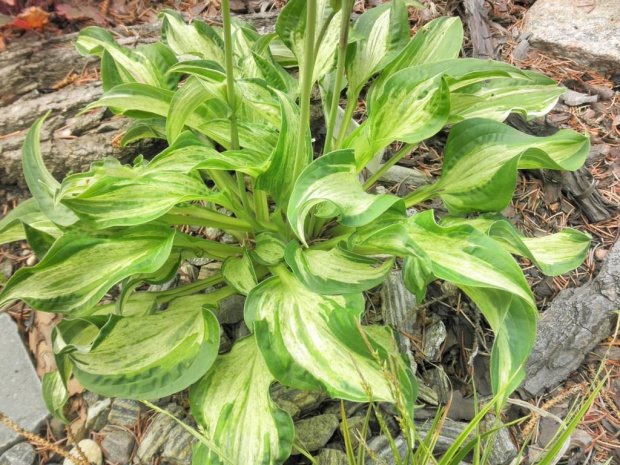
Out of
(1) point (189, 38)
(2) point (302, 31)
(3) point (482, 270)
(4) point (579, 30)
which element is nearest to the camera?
(3) point (482, 270)

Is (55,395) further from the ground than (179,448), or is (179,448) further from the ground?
(55,395)

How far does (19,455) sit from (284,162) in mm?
1180

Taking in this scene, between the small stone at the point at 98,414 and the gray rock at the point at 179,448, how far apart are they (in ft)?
0.86

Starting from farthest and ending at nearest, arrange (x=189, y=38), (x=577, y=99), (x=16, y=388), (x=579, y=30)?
(x=579, y=30) → (x=577, y=99) → (x=189, y=38) → (x=16, y=388)

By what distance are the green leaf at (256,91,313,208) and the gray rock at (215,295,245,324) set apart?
462mm

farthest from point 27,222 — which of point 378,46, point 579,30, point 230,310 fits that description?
point 579,30

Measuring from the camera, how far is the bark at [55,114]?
1.99m

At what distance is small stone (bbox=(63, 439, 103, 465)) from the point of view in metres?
1.51

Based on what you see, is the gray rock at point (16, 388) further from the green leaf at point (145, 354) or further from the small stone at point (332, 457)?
the small stone at point (332, 457)

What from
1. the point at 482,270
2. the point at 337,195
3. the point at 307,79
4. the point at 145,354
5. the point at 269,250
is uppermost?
the point at 307,79

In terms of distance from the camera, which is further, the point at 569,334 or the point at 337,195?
the point at 569,334

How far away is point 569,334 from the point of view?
5.30 ft

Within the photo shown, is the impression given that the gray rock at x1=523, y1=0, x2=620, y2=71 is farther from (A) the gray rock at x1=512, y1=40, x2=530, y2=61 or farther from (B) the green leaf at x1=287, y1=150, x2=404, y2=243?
(B) the green leaf at x1=287, y1=150, x2=404, y2=243

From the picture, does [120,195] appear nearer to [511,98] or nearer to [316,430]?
[316,430]
